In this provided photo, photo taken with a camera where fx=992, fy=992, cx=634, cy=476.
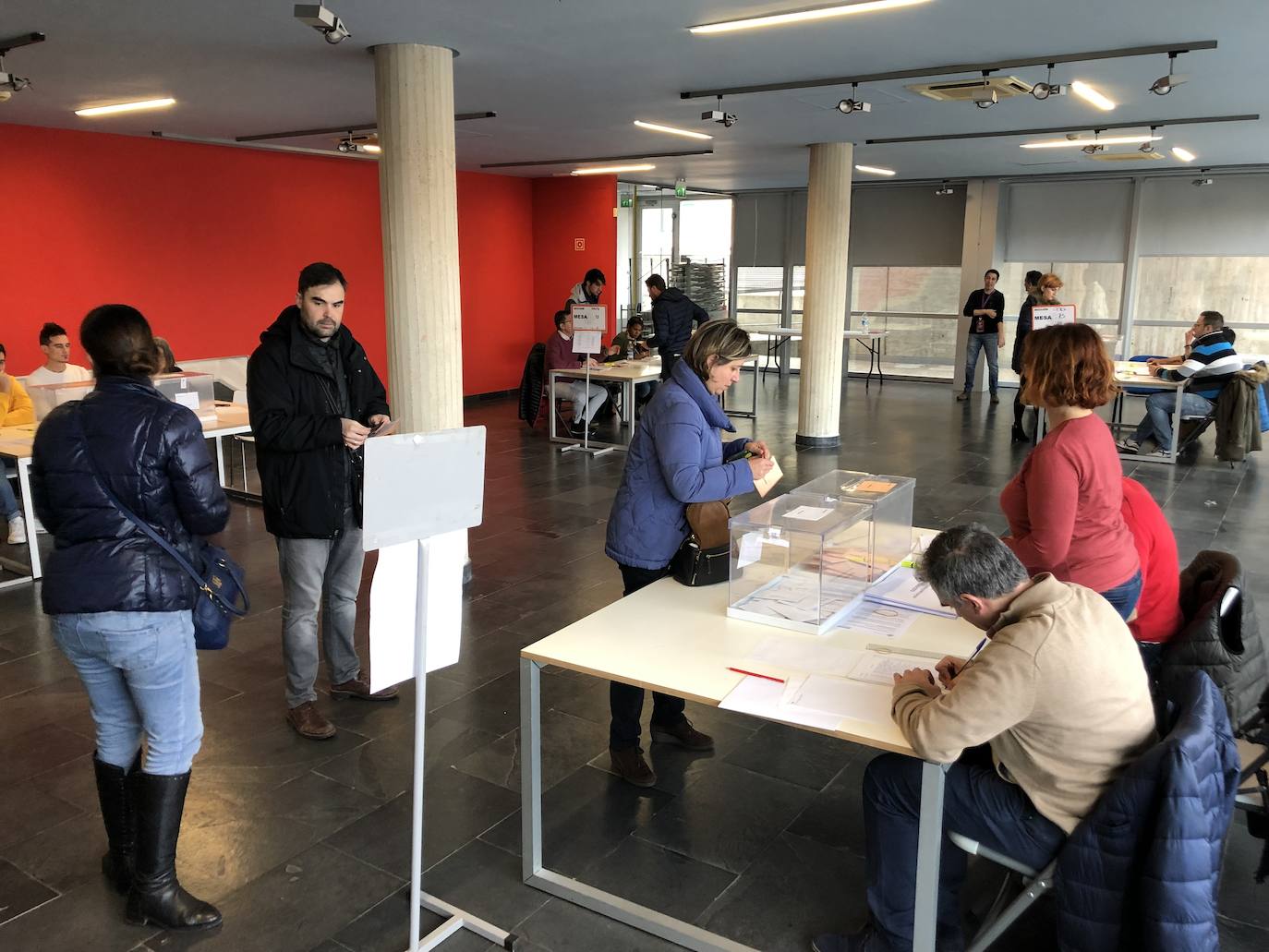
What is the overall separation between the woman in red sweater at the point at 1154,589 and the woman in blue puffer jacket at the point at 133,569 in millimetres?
2629

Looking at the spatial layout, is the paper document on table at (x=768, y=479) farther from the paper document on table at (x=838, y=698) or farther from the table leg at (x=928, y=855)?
the table leg at (x=928, y=855)

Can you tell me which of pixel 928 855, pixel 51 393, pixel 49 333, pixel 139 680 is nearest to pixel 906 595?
pixel 928 855

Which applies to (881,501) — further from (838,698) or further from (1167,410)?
(1167,410)

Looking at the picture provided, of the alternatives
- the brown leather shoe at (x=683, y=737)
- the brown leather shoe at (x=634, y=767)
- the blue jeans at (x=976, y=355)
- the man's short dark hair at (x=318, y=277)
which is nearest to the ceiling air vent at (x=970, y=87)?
the man's short dark hair at (x=318, y=277)

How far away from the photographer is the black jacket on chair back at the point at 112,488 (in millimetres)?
2402

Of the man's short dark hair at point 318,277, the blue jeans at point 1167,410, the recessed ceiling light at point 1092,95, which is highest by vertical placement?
the recessed ceiling light at point 1092,95

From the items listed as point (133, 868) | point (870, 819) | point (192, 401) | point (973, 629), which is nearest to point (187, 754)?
point (133, 868)

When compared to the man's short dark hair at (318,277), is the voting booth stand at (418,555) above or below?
below

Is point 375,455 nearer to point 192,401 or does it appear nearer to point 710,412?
point 710,412

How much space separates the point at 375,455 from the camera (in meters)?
2.27

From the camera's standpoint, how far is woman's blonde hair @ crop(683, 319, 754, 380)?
313 cm

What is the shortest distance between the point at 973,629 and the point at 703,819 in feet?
3.51

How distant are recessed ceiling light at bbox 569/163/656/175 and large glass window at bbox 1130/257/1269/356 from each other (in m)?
6.97

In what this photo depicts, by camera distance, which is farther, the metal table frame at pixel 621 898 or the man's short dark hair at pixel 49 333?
the man's short dark hair at pixel 49 333
